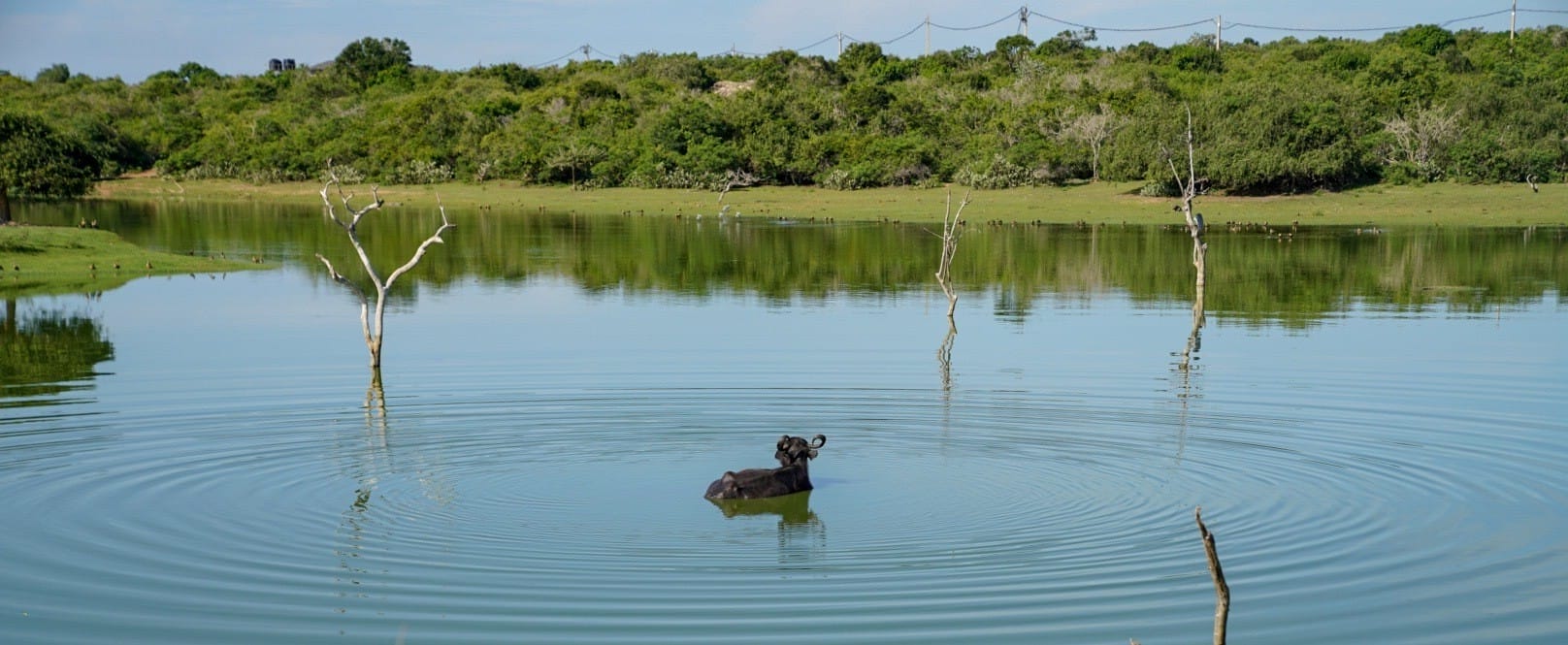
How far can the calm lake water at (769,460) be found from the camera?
11352 millimetres

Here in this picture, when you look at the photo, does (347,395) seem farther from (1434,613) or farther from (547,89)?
(547,89)

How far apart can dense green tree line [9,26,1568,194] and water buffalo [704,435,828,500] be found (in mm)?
46949

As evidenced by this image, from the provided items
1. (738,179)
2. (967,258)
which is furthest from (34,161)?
(738,179)

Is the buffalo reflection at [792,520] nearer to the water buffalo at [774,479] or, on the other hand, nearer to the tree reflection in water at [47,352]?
the water buffalo at [774,479]

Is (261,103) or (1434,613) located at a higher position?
(261,103)

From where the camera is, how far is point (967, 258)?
158 feet

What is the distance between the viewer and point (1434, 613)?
11422 mm

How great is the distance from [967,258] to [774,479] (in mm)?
33993

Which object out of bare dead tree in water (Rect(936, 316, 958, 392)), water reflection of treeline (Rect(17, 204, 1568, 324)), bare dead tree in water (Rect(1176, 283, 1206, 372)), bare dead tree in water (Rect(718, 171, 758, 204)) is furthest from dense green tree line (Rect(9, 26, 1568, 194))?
bare dead tree in water (Rect(936, 316, 958, 392))

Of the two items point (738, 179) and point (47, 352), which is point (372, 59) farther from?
point (47, 352)

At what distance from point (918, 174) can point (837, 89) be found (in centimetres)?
3057

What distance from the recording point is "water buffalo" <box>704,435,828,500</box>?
579 inches

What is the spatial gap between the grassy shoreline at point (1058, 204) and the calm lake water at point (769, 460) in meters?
31.7

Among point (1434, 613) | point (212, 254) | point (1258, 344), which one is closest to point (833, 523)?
point (1434, 613)
